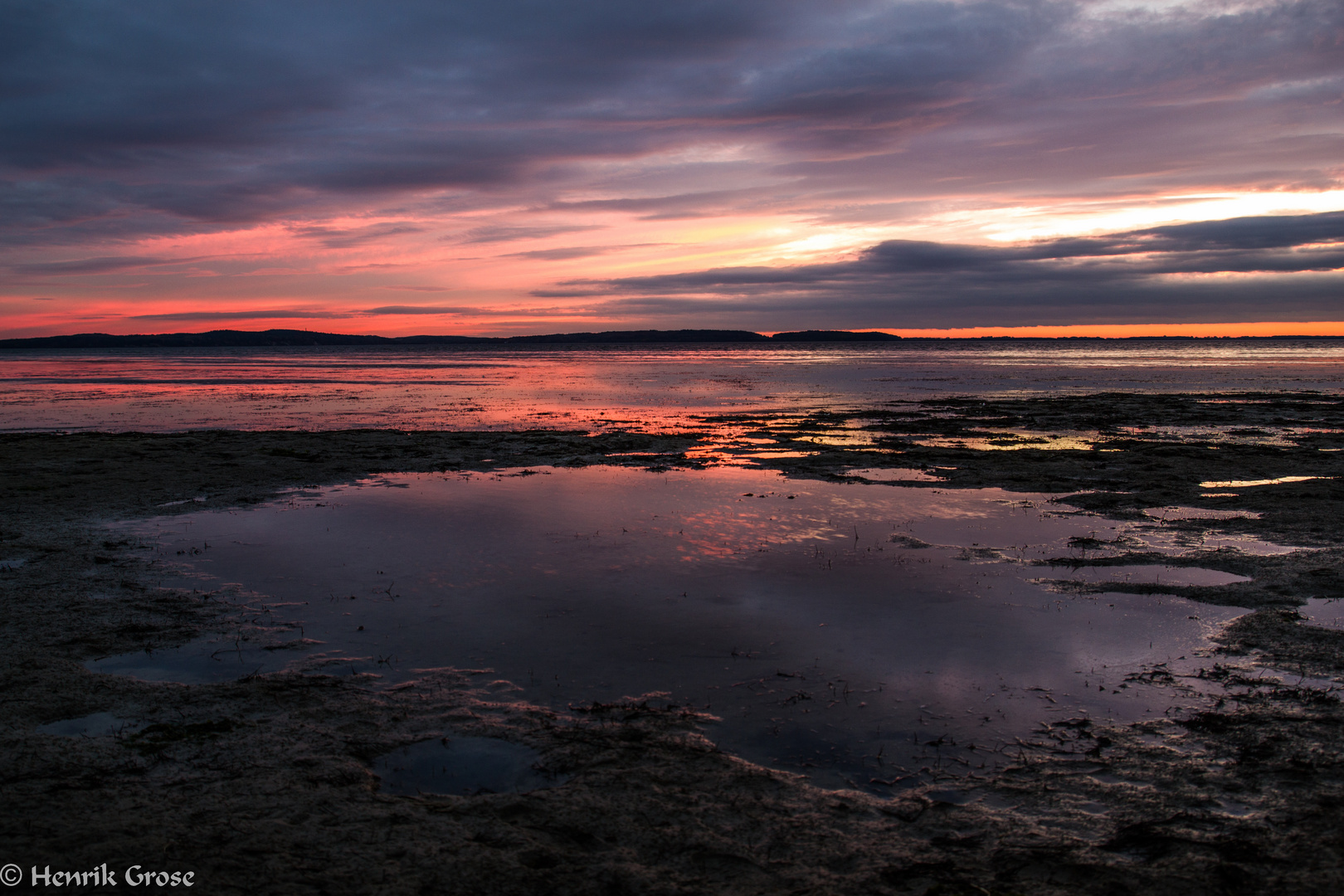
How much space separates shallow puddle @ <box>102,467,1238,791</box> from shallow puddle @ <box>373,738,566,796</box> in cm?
82

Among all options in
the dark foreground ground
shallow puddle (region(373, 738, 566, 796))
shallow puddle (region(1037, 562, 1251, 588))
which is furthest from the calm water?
shallow puddle (region(373, 738, 566, 796))

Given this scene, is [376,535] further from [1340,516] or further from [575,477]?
[1340,516]

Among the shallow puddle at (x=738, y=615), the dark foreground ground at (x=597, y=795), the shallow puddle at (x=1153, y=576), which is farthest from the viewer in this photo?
the shallow puddle at (x=1153, y=576)

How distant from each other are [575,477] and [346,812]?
39.9ft

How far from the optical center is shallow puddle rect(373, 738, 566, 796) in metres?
5.00

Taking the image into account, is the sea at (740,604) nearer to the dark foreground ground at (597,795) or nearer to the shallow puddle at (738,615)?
the shallow puddle at (738,615)

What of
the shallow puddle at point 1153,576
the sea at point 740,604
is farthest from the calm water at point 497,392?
the shallow puddle at point 1153,576

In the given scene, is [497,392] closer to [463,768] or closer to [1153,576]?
[1153,576]

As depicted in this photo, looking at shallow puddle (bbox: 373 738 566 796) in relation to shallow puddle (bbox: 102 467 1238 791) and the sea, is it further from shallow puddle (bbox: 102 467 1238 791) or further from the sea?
shallow puddle (bbox: 102 467 1238 791)

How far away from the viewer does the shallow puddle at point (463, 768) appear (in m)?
5.00

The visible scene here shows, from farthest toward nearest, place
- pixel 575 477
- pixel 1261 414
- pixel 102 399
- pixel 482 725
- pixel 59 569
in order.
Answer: pixel 102 399 < pixel 1261 414 < pixel 575 477 < pixel 59 569 < pixel 482 725

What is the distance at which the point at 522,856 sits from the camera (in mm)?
4242

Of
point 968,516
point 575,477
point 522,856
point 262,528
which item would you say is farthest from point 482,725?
point 575,477

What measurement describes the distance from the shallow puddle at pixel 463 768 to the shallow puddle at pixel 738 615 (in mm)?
815
